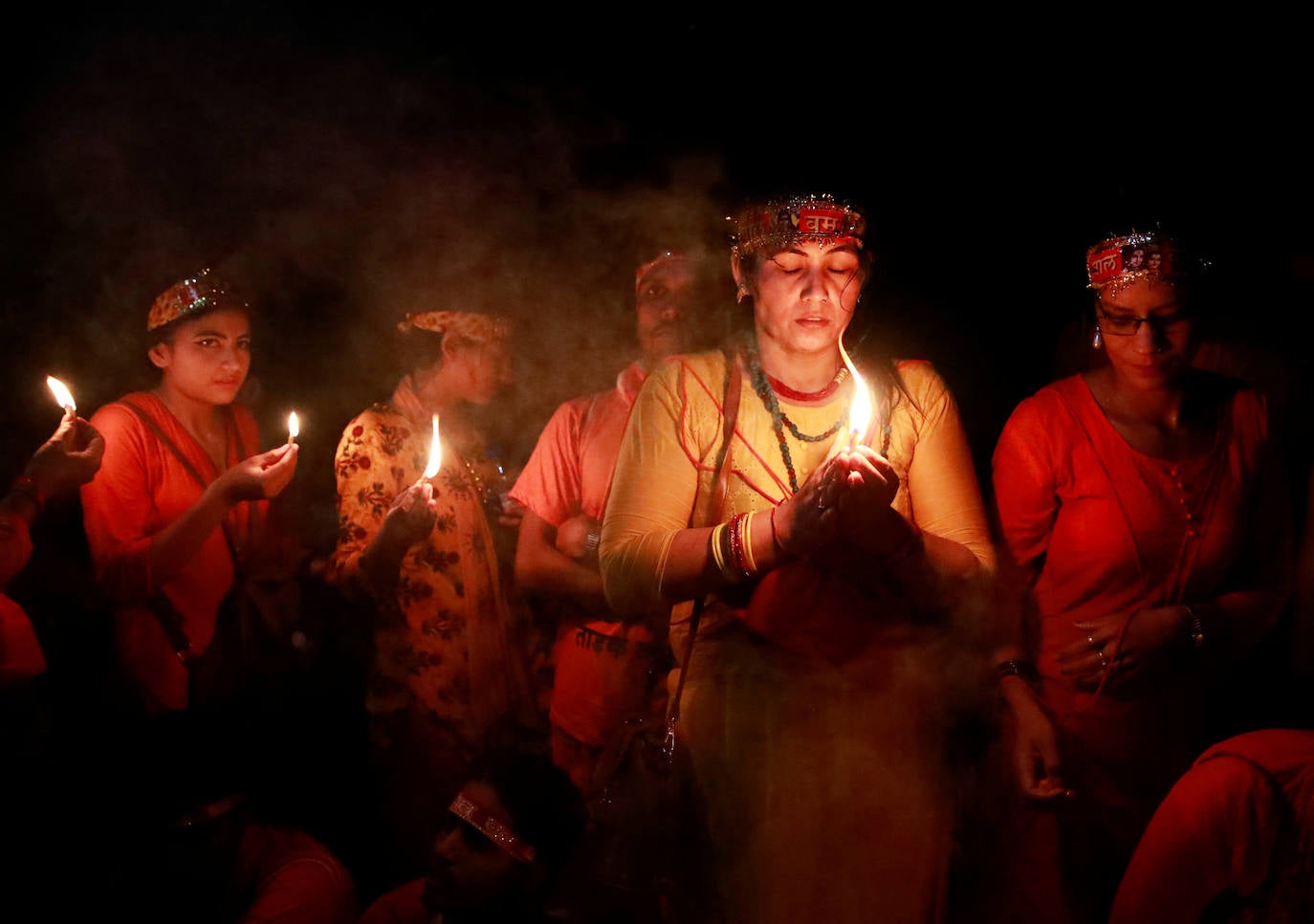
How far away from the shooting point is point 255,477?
3.16 m

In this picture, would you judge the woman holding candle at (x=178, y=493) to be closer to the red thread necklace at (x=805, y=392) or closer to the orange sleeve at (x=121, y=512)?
the orange sleeve at (x=121, y=512)

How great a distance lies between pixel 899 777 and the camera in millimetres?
2463

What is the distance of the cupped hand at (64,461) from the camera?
2951mm

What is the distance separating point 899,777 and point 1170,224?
206 cm

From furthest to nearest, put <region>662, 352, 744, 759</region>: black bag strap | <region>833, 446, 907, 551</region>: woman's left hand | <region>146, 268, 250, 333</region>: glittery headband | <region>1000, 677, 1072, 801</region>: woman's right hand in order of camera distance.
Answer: <region>146, 268, 250, 333</region>: glittery headband < <region>1000, 677, 1072, 801</region>: woman's right hand < <region>662, 352, 744, 759</region>: black bag strap < <region>833, 446, 907, 551</region>: woman's left hand

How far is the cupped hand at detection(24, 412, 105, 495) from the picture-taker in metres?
2.95

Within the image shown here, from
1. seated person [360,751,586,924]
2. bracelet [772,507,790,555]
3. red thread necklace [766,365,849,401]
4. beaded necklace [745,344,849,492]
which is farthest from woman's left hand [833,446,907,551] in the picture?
seated person [360,751,586,924]

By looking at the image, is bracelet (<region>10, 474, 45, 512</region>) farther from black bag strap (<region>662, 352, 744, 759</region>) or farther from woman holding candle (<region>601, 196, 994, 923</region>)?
black bag strap (<region>662, 352, 744, 759</region>)

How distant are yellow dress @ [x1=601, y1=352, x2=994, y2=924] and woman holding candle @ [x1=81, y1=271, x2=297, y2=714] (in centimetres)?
152

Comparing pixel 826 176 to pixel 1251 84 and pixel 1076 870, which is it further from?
pixel 1076 870

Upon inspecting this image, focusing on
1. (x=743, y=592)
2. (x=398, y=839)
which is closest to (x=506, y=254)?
(x=743, y=592)

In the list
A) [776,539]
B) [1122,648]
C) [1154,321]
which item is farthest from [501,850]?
[1154,321]

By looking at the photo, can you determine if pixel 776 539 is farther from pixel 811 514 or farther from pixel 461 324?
pixel 461 324

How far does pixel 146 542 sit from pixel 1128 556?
3333 millimetres
